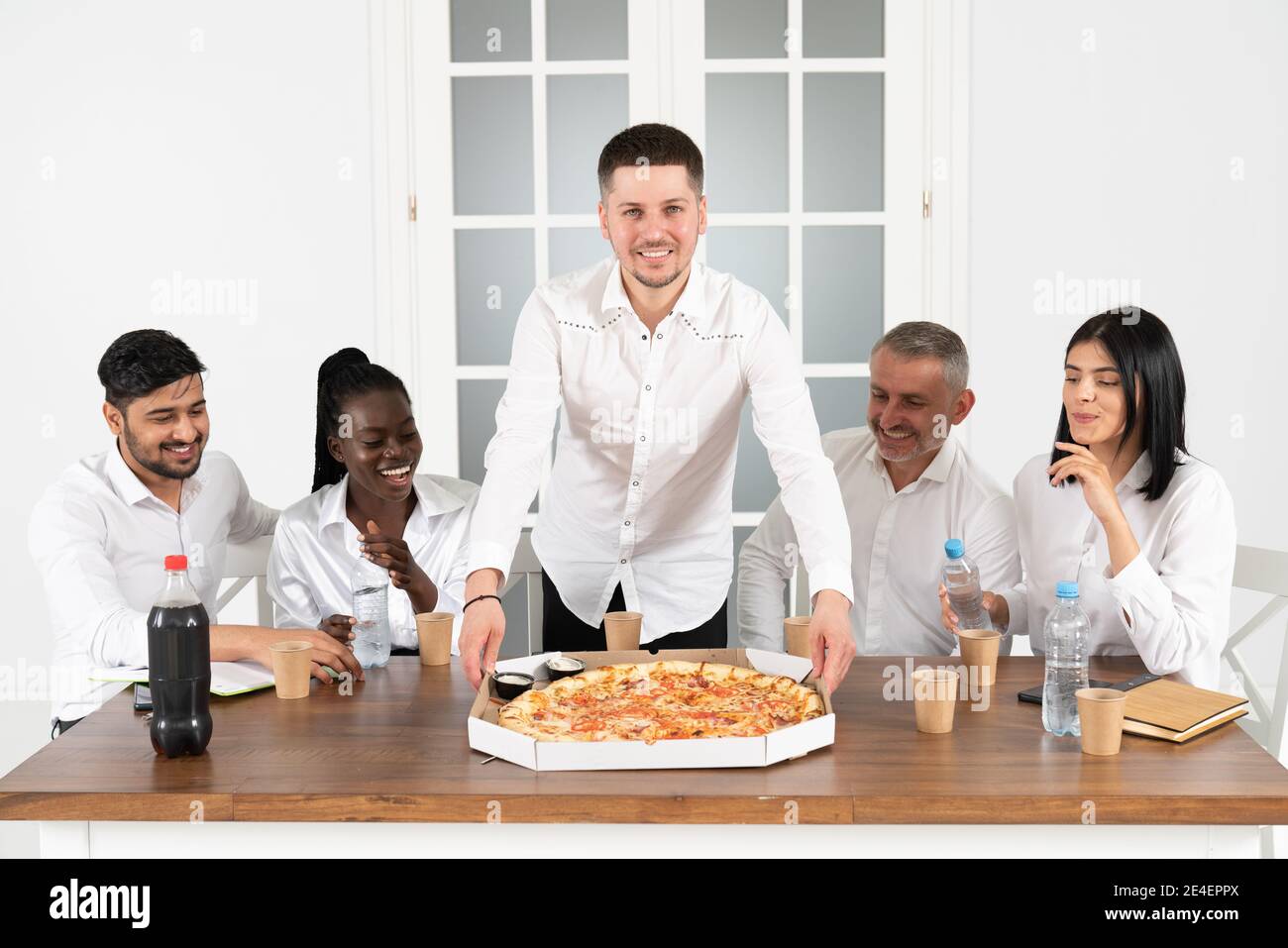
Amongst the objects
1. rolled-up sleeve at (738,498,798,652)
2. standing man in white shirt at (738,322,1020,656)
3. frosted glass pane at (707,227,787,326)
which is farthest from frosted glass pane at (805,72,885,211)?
rolled-up sleeve at (738,498,798,652)

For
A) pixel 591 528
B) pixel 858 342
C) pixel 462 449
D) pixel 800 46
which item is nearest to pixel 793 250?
pixel 858 342

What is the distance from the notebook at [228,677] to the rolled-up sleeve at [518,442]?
406 millimetres

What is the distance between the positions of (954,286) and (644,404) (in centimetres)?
198

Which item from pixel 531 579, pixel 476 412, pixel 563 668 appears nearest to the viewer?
pixel 563 668

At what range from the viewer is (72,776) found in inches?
64.7

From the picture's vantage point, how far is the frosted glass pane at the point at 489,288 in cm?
419

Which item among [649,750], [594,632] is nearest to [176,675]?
[649,750]

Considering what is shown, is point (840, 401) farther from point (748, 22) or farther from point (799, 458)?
point (799, 458)

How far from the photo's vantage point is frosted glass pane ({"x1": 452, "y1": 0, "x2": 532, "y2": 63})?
4133mm

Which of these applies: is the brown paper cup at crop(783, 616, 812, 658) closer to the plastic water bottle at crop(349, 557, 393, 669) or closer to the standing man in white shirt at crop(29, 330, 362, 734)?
the plastic water bottle at crop(349, 557, 393, 669)

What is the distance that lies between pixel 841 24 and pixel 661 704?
303 centimetres

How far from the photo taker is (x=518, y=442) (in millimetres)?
2332

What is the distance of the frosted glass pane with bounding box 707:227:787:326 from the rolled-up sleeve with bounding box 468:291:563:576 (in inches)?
68.4

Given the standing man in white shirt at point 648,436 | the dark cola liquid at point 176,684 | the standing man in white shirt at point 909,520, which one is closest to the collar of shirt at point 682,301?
the standing man in white shirt at point 648,436
